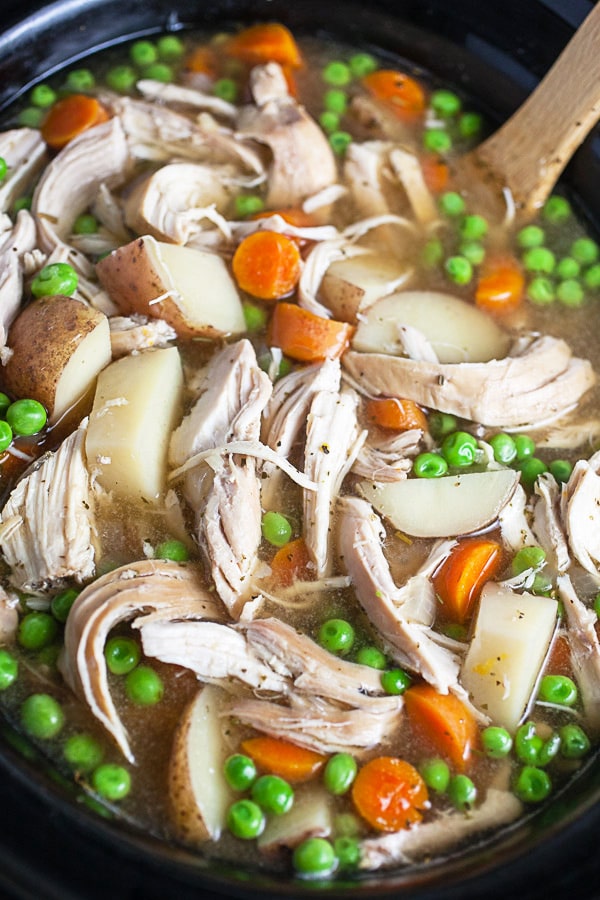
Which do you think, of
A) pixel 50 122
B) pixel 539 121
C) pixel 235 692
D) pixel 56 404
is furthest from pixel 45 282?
pixel 539 121

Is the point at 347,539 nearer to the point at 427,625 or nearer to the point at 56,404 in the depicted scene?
the point at 427,625

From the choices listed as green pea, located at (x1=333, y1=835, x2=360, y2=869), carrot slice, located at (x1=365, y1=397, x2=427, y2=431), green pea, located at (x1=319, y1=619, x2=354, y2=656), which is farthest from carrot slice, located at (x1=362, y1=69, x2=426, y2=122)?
green pea, located at (x1=333, y1=835, x2=360, y2=869)

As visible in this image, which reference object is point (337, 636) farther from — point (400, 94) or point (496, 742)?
point (400, 94)

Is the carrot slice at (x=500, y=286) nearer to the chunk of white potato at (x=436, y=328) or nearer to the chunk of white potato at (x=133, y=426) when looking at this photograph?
the chunk of white potato at (x=436, y=328)

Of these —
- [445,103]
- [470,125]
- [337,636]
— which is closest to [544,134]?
[470,125]

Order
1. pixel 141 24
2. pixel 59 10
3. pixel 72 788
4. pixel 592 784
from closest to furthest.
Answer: pixel 72 788 → pixel 592 784 → pixel 59 10 → pixel 141 24
